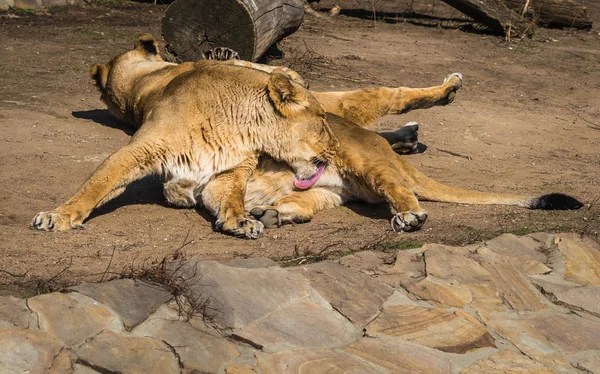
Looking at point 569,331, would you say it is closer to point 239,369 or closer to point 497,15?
point 239,369

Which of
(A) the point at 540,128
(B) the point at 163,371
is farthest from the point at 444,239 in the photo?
(A) the point at 540,128

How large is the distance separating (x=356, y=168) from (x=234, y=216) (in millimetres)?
1050

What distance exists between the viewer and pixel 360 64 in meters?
A: 10.6

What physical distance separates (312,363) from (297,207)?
211cm

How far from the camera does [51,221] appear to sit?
16.7 ft

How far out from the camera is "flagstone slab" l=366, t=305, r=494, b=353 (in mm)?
4328

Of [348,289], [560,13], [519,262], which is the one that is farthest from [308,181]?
[560,13]

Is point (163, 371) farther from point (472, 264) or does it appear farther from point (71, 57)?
point (71, 57)

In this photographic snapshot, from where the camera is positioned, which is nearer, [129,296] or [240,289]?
[129,296]

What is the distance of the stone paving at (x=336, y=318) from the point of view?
12.1ft

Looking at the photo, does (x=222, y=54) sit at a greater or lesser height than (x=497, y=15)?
greater

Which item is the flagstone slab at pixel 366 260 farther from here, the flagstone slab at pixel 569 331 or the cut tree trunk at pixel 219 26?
the cut tree trunk at pixel 219 26

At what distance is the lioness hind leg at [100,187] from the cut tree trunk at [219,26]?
10.8ft

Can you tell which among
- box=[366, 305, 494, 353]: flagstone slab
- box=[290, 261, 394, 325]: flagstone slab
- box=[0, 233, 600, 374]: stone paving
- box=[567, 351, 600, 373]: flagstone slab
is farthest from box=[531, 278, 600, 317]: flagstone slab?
box=[290, 261, 394, 325]: flagstone slab
